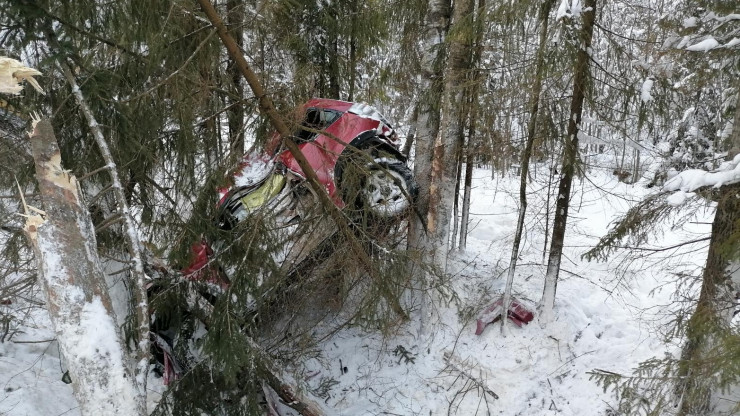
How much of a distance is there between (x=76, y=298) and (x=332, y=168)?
3.50 metres

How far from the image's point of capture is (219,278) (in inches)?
Result: 219

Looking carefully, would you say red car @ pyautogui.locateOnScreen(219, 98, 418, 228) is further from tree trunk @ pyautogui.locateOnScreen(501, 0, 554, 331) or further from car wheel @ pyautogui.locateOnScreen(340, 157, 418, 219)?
Result: tree trunk @ pyautogui.locateOnScreen(501, 0, 554, 331)

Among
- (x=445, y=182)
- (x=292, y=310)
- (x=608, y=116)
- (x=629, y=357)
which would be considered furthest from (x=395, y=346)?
(x=608, y=116)

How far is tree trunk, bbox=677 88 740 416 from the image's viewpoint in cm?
414

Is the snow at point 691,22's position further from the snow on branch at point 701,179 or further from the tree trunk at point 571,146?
the snow on branch at point 701,179

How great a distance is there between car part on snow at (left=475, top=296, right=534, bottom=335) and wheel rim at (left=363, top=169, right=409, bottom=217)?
2.24 meters

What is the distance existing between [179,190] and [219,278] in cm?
113

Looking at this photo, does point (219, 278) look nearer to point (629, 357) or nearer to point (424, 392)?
point (424, 392)

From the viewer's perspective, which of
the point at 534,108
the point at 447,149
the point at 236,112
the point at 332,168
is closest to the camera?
the point at 236,112

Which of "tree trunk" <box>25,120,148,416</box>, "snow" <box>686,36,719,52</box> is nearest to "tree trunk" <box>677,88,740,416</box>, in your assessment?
"snow" <box>686,36,719,52</box>

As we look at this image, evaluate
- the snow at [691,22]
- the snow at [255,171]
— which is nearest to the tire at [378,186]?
the snow at [255,171]

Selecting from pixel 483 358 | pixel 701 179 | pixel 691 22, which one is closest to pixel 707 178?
pixel 701 179

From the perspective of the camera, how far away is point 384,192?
5.65 metres

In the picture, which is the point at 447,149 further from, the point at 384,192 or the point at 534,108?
the point at 384,192
